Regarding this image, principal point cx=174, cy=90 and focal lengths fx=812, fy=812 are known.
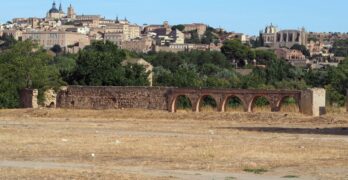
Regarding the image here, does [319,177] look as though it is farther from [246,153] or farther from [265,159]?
[246,153]

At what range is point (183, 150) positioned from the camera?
67.6 feet

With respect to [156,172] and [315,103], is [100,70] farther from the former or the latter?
[156,172]

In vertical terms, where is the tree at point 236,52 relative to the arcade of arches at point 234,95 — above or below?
above

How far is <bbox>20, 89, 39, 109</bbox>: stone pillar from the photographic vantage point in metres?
47.9

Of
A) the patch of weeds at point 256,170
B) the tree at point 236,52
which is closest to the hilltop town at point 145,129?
the patch of weeds at point 256,170

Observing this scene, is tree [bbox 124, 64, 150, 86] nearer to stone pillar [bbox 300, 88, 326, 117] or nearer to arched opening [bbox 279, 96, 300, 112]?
arched opening [bbox 279, 96, 300, 112]

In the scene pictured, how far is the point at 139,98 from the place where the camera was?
44469 millimetres

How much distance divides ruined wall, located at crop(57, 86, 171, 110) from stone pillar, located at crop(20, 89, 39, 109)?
137cm

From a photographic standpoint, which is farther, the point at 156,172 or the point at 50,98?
the point at 50,98

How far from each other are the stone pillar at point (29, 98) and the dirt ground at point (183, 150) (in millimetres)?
14782

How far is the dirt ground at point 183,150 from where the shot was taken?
51.4ft

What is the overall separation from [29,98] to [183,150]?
2906cm

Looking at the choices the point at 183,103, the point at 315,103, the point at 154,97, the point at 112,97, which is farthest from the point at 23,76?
the point at 315,103

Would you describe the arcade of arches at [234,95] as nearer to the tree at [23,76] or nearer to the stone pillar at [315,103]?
the stone pillar at [315,103]
